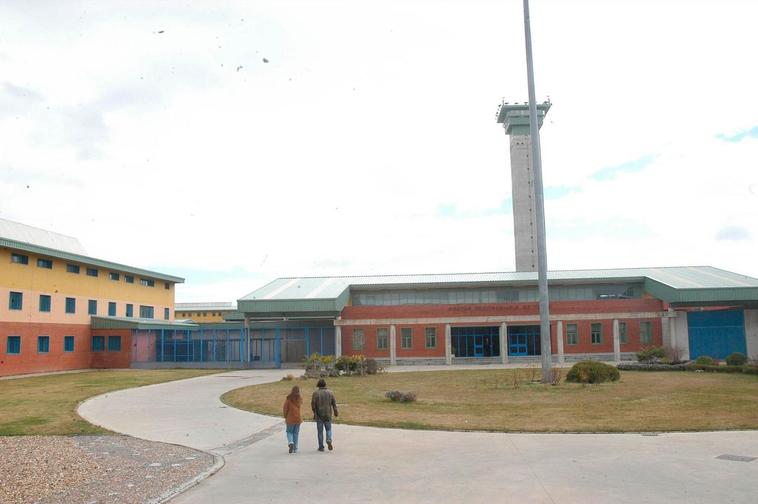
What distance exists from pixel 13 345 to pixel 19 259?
6.04m

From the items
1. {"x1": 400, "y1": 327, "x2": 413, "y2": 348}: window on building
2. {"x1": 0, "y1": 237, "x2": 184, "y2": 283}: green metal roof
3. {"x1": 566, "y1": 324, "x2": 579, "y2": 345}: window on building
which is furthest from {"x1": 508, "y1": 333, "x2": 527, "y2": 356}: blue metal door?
{"x1": 0, "y1": 237, "x2": 184, "y2": 283}: green metal roof

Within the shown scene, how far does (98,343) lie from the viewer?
5228 centimetres

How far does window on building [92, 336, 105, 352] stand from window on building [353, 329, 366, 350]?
21.5 m

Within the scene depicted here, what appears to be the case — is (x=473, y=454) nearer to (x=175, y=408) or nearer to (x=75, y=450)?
(x=75, y=450)

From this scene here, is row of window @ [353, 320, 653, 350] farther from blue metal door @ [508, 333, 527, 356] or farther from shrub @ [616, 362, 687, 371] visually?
shrub @ [616, 362, 687, 371]

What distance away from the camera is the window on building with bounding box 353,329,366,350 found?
2144 inches

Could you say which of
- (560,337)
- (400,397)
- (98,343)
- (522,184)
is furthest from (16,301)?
(522,184)

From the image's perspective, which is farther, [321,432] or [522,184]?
[522,184]

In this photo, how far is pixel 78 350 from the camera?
1965 inches

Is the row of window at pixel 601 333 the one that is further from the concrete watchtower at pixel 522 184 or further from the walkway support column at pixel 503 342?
the concrete watchtower at pixel 522 184

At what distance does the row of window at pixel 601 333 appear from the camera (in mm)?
52906

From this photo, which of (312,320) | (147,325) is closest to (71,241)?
(147,325)

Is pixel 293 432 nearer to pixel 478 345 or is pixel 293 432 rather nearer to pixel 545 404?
pixel 545 404

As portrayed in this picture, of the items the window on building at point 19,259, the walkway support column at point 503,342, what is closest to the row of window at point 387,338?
the walkway support column at point 503,342
